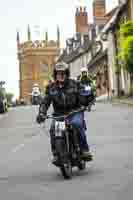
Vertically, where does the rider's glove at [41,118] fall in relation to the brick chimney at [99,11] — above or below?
below

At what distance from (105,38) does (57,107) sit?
70753mm

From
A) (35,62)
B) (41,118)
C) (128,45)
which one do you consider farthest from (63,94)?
(35,62)

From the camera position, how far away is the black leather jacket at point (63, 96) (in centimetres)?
1251

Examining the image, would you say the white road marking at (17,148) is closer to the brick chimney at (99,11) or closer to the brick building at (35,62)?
the brick chimney at (99,11)

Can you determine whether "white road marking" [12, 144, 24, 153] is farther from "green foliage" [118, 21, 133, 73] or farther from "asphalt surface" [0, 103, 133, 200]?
"green foliage" [118, 21, 133, 73]

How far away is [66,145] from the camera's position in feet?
40.7

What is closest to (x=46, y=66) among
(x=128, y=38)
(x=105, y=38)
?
(x=105, y=38)

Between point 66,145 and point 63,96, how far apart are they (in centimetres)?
80

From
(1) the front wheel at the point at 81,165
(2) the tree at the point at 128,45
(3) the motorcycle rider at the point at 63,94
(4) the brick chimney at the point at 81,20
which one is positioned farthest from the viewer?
(4) the brick chimney at the point at 81,20

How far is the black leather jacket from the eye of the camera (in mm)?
12508

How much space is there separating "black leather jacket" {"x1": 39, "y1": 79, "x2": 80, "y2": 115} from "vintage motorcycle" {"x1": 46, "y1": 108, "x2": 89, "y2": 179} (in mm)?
125

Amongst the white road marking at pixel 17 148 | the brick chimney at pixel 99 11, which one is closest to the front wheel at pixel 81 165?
the white road marking at pixel 17 148

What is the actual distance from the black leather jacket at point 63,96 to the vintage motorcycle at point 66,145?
125 mm

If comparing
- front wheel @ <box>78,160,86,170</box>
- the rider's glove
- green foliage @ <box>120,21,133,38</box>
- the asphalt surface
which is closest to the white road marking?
the asphalt surface
